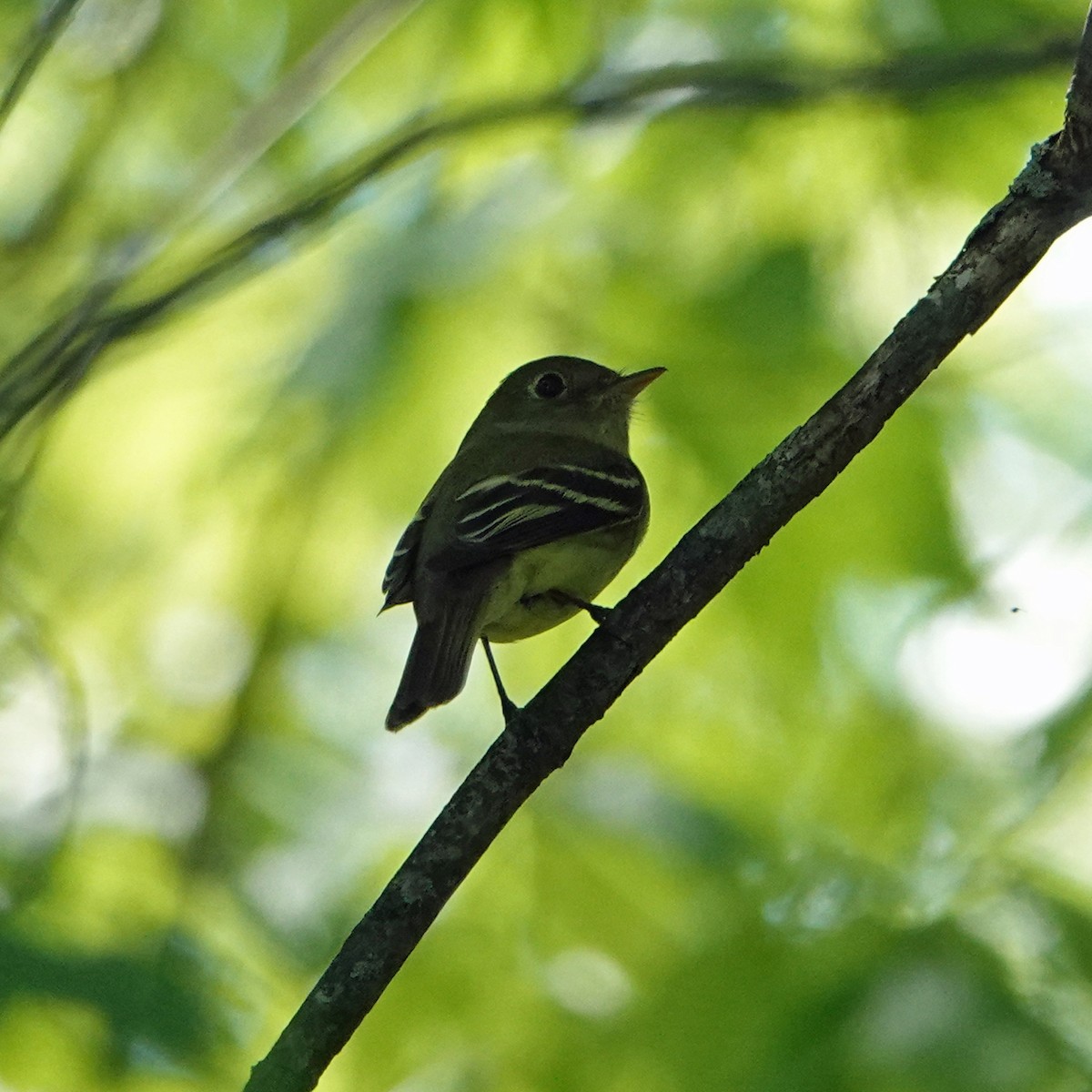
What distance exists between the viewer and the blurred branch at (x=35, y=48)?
13.6 ft

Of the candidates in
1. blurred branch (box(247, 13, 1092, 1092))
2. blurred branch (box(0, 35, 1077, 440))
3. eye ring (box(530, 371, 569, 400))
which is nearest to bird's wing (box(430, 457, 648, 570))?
eye ring (box(530, 371, 569, 400))

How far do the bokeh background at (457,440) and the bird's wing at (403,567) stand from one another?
45 centimetres

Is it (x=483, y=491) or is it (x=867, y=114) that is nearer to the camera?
(x=483, y=491)

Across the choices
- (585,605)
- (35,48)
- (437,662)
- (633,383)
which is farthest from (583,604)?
(35,48)

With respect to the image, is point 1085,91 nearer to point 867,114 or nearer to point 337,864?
point 867,114

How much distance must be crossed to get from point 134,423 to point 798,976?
3.35 meters

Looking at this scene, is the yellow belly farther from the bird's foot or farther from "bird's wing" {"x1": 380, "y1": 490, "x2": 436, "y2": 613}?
"bird's wing" {"x1": 380, "y1": 490, "x2": 436, "y2": 613}

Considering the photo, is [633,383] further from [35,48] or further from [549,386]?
[35,48]

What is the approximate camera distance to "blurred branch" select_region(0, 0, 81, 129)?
4133 millimetres

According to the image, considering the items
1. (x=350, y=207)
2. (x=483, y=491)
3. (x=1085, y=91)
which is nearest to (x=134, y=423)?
(x=350, y=207)

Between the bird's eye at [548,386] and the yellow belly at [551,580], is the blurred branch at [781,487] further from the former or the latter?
the bird's eye at [548,386]

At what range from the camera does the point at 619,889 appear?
5125 millimetres

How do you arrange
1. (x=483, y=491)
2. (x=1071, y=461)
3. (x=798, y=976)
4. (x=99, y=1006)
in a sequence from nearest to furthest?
1. (x=99, y=1006)
2. (x=798, y=976)
3. (x=483, y=491)
4. (x=1071, y=461)

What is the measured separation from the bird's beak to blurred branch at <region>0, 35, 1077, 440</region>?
35.1 inches
